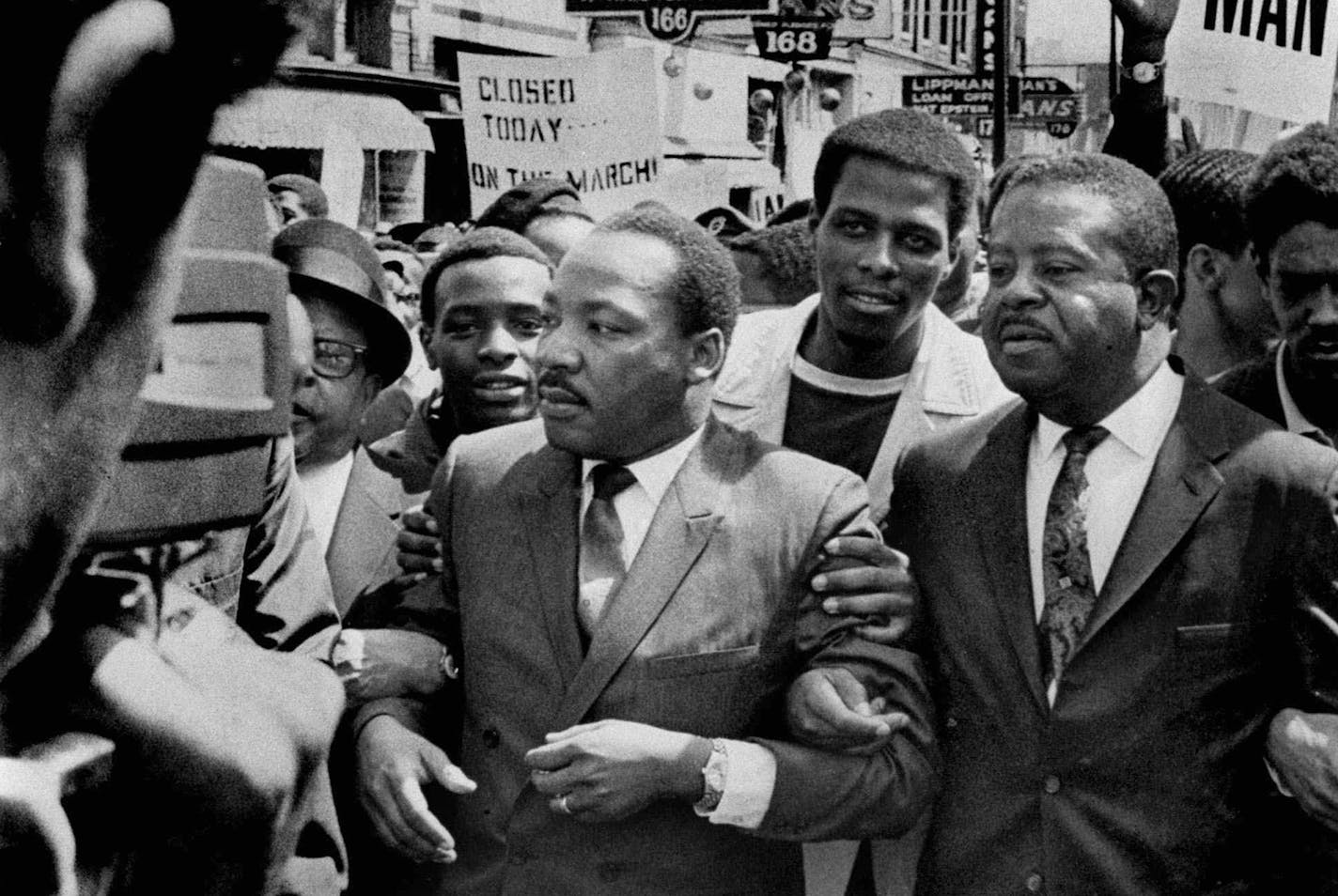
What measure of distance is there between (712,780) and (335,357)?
1856 mm

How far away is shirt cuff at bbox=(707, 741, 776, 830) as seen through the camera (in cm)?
291

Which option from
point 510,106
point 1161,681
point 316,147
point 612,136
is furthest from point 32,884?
point 316,147

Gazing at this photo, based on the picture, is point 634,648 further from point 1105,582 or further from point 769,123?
point 769,123

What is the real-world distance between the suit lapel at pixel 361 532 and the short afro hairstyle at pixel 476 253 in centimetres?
72

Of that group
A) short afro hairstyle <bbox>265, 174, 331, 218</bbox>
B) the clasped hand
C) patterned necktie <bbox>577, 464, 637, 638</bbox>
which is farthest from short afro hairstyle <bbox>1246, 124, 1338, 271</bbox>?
short afro hairstyle <bbox>265, 174, 331, 218</bbox>

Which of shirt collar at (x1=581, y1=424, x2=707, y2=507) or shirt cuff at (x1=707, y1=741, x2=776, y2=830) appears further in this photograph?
shirt collar at (x1=581, y1=424, x2=707, y2=507)

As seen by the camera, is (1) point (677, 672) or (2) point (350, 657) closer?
(1) point (677, 672)

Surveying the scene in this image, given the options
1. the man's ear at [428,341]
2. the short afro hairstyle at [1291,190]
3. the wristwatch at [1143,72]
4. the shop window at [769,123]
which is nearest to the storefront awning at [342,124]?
the shop window at [769,123]

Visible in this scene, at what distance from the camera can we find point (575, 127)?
1027cm

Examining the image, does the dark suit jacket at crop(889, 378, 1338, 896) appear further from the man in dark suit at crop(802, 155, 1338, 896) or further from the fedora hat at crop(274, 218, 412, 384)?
the fedora hat at crop(274, 218, 412, 384)

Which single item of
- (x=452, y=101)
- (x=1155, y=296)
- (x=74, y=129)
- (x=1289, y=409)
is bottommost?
(x=452, y=101)

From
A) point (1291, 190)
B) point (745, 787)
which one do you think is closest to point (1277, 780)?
point (745, 787)

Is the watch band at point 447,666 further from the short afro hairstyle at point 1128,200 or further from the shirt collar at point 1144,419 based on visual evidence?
the short afro hairstyle at point 1128,200

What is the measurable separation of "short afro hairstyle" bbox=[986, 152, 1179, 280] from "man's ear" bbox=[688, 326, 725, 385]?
0.63 meters
